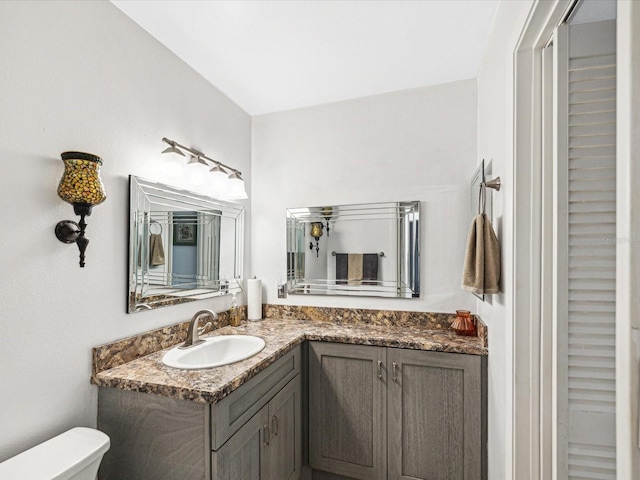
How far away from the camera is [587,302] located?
2.97 ft

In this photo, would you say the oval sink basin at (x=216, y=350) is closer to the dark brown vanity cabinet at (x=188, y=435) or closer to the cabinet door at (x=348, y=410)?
the dark brown vanity cabinet at (x=188, y=435)

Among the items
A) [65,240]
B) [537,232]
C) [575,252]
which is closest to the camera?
[575,252]

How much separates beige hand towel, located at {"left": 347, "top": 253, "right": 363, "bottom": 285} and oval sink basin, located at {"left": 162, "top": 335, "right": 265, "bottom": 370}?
31.3 inches

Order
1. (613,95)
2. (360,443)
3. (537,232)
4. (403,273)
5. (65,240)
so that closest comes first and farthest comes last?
(613,95)
(537,232)
(65,240)
(360,443)
(403,273)

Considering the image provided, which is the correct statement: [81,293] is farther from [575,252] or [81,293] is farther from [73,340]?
[575,252]

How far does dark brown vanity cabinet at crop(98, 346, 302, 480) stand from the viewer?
1.23 meters

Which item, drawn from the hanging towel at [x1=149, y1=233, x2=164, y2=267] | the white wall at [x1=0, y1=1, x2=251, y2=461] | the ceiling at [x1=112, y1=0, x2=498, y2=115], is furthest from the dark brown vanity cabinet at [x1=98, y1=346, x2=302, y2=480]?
the ceiling at [x1=112, y1=0, x2=498, y2=115]

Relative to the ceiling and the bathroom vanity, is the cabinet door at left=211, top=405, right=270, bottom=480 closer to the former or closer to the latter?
the bathroom vanity

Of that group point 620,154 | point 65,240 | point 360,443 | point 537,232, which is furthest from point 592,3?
point 360,443

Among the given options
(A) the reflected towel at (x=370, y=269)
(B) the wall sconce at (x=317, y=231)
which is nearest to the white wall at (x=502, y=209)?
(A) the reflected towel at (x=370, y=269)

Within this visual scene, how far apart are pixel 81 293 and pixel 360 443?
1660 millimetres

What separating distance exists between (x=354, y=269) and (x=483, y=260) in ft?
3.44

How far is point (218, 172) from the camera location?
82.9 inches

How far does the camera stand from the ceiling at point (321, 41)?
153cm
